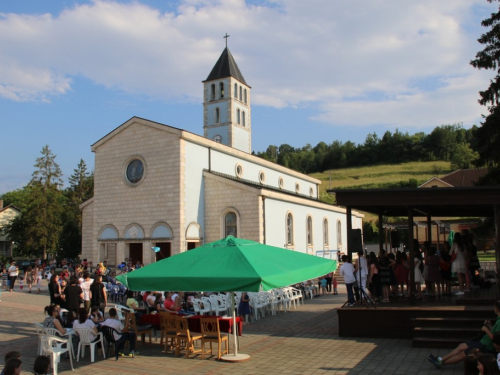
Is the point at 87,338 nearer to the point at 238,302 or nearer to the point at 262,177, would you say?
the point at 238,302

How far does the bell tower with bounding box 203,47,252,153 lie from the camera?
143 feet

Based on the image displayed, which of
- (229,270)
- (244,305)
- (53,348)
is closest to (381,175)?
(244,305)

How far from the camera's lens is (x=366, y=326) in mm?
11383

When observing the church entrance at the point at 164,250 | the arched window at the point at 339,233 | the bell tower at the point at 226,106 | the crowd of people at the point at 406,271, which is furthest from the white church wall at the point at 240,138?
the crowd of people at the point at 406,271

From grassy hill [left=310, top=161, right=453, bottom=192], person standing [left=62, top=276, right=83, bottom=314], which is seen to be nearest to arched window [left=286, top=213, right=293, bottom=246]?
person standing [left=62, top=276, right=83, bottom=314]

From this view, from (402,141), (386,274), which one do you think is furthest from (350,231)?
(402,141)

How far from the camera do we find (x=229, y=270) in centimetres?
830

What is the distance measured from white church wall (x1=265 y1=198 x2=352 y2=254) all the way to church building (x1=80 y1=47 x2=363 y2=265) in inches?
2.6

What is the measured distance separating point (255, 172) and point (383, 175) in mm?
64599

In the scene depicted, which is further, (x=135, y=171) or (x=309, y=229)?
(x=309, y=229)

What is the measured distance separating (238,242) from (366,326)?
4394 millimetres

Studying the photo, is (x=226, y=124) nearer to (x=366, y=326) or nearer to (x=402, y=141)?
(x=366, y=326)

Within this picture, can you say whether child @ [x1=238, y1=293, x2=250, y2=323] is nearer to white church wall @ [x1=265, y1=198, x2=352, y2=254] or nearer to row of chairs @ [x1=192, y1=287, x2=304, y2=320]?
row of chairs @ [x1=192, y1=287, x2=304, y2=320]

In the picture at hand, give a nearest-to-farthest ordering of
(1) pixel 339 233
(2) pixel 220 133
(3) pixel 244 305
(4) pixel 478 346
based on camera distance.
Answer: (4) pixel 478 346, (3) pixel 244 305, (1) pixel 339 233, (2) pixel 220 133
